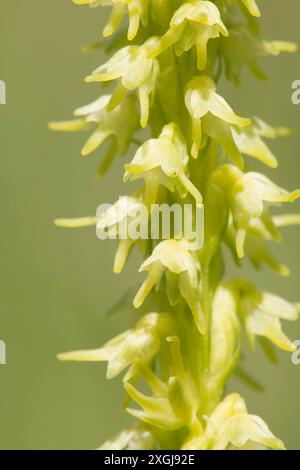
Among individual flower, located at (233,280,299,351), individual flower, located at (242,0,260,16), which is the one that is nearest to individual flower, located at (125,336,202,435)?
individual flower, located at (233,280,299,351)

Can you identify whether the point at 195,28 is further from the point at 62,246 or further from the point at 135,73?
the point at 62,246

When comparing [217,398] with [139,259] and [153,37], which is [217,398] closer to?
[153,37]

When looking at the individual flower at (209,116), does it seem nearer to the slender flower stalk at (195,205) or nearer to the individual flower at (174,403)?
the slender flower stalk at (195,205)

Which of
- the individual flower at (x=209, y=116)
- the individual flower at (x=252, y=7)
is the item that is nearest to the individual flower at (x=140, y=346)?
the individual flower at (x=209, y=116)

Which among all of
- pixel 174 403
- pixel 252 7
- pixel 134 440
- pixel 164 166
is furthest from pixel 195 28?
pixel 134 440

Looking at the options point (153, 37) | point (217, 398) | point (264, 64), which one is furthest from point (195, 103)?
point (264, 64)

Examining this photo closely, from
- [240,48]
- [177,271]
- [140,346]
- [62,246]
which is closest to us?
[177,271]
